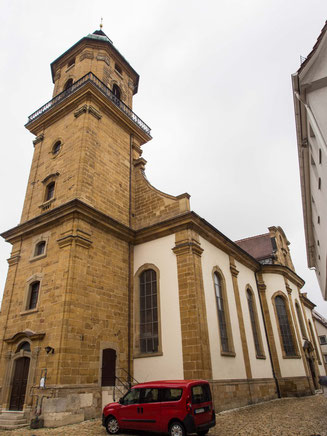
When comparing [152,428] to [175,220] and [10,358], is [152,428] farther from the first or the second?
[175,220]

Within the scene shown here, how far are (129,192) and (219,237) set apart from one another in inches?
219

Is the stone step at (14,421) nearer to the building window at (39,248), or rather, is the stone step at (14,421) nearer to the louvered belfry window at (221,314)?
the building window at (39,248)

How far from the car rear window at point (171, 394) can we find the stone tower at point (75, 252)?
13.2ft

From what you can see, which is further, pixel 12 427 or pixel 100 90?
pixel 100 90

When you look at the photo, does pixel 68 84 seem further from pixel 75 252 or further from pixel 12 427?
pixel 12 427

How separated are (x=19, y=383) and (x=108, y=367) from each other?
3.33m

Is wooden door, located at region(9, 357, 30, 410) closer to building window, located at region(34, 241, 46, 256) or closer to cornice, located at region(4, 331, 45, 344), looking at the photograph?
cornice, located at region(4, 331, 45, 344)

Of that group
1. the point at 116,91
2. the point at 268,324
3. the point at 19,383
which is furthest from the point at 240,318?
the point at 116,91

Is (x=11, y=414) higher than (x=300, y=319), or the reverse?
(x=300, y=319)

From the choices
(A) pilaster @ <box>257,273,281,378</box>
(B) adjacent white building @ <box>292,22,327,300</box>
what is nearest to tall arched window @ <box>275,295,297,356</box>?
(A) pilaster @ <box>257,273,281,378</box>

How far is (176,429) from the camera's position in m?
7.96

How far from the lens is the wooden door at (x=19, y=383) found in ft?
38.4

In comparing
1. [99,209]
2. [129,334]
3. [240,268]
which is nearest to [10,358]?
[129,334]

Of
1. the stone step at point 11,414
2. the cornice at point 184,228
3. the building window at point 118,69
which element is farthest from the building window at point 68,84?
the stone step at point 11,414
